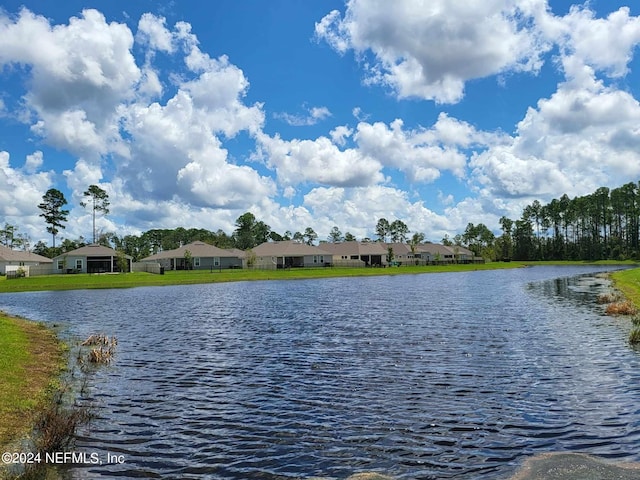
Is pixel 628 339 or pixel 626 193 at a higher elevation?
pixel 626 193

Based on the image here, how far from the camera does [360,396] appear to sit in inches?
546

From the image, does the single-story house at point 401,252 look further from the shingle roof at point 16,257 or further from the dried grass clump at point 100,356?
the dried grass clump at point 100,356

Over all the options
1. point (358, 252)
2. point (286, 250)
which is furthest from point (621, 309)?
point (358, 252)

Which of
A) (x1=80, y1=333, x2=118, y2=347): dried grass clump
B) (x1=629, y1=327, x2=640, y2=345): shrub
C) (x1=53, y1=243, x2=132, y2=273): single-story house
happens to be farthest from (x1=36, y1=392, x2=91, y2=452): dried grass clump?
(x1=53, y1=243, x2=132, y2=273): single-story house

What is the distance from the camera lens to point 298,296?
1793 inches

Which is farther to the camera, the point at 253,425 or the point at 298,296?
the point at 298,296

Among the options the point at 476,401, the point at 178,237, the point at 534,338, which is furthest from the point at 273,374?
the point at 178,237

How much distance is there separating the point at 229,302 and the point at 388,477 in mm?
33203

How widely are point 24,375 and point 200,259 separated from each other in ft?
293

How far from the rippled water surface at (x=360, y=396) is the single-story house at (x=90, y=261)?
65.2 metres

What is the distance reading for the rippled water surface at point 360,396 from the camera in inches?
386

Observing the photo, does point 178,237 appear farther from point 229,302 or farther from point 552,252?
point 229,302

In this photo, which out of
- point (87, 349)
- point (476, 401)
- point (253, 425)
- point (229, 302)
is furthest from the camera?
point (229, 302)

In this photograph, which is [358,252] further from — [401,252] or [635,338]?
[635,338]
